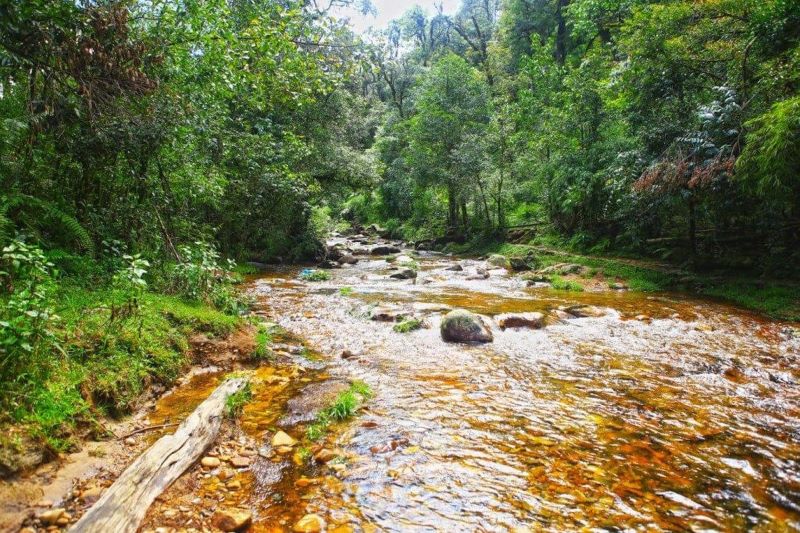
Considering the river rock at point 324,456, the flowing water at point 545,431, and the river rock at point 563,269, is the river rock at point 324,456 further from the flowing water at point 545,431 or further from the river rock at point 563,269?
the river rock at point 563,269

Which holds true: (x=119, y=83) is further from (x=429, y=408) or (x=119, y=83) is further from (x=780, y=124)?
(x=780, y=124)

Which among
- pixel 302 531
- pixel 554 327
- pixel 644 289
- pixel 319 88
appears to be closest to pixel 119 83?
pixel 319 88

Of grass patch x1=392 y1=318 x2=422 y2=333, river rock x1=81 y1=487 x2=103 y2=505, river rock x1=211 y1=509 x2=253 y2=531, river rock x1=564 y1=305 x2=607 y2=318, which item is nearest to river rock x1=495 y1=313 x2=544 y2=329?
river rock x1=564 y1=305 x2=607 y2=318

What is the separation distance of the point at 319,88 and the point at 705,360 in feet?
27.1

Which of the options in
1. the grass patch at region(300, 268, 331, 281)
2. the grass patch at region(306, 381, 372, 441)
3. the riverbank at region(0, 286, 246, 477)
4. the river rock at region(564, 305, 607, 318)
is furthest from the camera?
the grass patch at region(300, 268, 331, 281)

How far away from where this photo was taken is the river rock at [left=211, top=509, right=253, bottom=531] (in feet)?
9.99

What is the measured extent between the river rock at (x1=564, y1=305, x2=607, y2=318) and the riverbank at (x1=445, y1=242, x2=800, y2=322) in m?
3.67

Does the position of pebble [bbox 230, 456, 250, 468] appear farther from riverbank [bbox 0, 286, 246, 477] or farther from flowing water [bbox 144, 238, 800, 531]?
riverbank [bbox 0, 286, 246, 477]

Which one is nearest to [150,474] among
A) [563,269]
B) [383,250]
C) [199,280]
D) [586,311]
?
[199,280]

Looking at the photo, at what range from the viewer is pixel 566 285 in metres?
14.0

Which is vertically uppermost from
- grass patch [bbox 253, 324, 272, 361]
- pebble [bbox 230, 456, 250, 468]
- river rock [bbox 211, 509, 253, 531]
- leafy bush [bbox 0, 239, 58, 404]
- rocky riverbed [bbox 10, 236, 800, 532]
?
leafy bush [bbox 0, 239, 58, 404]

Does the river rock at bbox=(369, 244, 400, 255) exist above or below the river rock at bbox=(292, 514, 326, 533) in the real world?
above

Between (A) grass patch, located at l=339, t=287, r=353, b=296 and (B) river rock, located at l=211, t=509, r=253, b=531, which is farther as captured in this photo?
(A) grass patch, located at l=339, t=287, r=353, b=296

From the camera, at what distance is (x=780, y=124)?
335 inches
